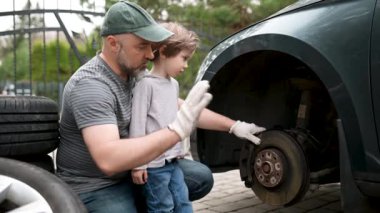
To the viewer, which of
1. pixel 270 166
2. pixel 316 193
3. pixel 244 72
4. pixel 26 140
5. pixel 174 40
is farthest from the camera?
pixel 316 193

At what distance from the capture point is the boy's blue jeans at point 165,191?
2.12m

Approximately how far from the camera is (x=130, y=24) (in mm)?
1844

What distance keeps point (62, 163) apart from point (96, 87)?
1.42 ft

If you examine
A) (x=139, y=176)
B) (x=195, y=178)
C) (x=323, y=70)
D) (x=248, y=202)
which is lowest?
(x=248, y=202)

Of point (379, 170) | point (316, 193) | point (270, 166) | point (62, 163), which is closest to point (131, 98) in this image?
point (62, 163)

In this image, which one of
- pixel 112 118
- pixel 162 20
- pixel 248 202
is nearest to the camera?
pixel 112 118

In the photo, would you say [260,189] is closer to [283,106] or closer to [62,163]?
[283,106]

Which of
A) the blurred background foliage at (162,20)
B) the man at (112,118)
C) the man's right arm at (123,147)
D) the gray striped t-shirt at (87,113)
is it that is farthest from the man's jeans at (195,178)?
the blurred background foliage at (162,20)

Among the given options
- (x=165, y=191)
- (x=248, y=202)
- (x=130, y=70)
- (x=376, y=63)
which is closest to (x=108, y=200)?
(x=165, y=191)

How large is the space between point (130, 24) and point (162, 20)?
7764mm

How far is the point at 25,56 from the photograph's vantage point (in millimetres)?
6465

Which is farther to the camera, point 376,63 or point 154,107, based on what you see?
point 154,107

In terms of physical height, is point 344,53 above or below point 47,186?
above

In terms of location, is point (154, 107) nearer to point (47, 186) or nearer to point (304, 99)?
point (47, 186)
